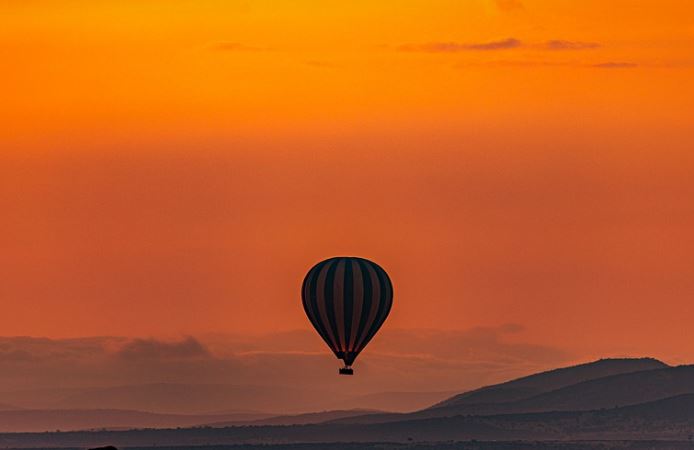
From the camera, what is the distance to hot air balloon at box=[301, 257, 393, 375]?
163m

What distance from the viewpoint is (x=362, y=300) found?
164m

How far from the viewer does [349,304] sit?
16375cm

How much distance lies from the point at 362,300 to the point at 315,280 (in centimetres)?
385

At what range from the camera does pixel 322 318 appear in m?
164

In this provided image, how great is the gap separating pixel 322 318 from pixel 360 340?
2.77 meters

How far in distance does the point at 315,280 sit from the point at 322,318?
122 inches

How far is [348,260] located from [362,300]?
2.97 metres

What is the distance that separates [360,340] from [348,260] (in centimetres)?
530

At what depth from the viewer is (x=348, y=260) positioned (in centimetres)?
16550

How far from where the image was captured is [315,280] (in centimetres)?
16625

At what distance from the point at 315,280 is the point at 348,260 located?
2.44m

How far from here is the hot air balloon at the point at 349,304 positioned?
163 metres
